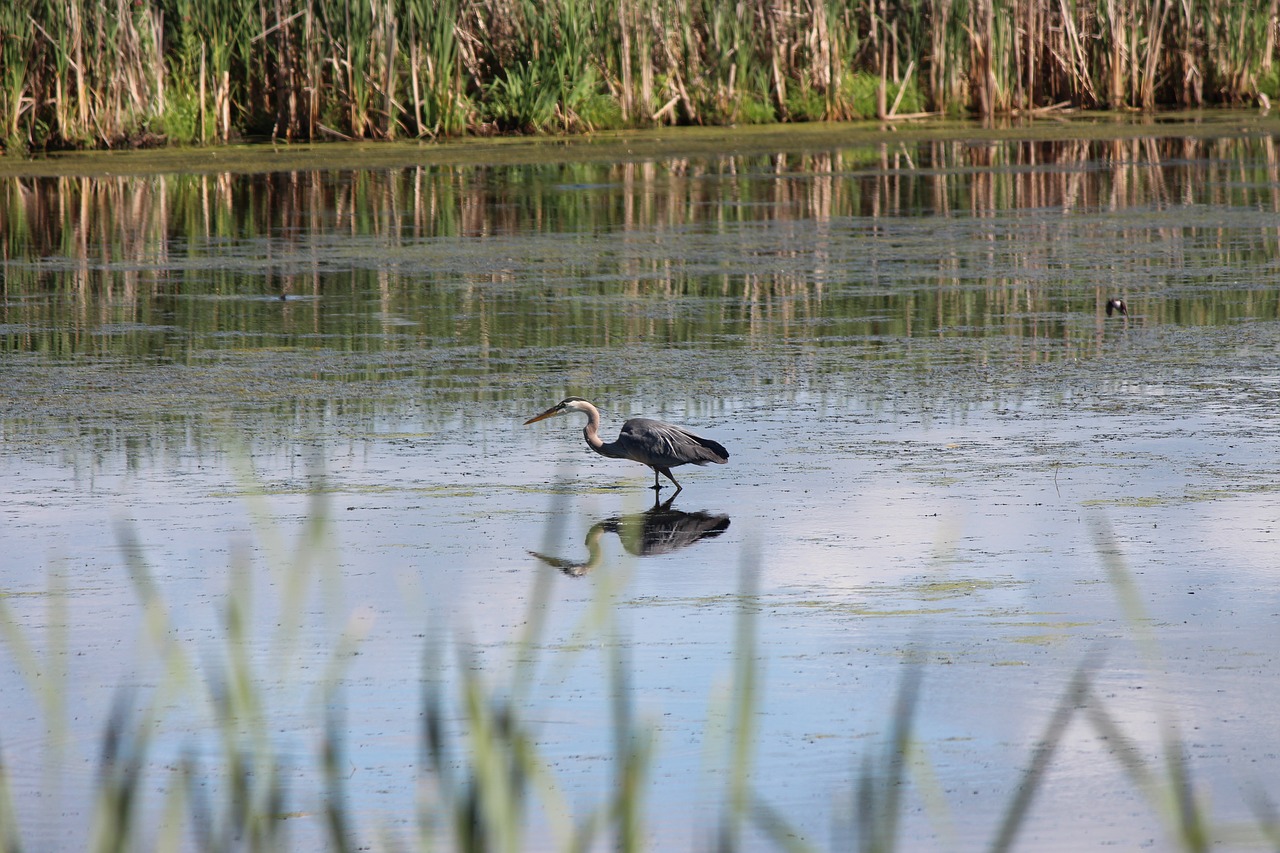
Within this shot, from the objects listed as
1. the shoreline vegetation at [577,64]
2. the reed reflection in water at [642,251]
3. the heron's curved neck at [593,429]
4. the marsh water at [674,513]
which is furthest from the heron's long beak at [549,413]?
the shoreline vegetation at [577,64]

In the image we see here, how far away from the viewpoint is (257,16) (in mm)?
17750

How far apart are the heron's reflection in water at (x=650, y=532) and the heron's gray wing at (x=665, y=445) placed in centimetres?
15

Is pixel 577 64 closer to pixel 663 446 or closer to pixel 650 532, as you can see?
pixel 663 446

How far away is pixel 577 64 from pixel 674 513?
13008 millimetres

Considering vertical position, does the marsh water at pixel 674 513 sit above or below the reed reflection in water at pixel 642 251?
below

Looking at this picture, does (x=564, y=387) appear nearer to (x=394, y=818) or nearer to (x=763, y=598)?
(x=763, y=598)

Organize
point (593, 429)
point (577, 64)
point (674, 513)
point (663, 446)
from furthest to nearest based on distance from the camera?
point (577, 64), point (593, 429), point (663, 446), point (674, 513)

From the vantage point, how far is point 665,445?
238 inches

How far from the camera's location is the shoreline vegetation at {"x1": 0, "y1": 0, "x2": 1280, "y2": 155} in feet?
55.8

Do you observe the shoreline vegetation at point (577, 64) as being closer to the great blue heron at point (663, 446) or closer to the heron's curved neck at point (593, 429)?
the heron's curved neck at point (593, 429)

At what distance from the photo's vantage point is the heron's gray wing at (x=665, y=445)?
605cm

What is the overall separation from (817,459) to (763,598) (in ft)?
5.04

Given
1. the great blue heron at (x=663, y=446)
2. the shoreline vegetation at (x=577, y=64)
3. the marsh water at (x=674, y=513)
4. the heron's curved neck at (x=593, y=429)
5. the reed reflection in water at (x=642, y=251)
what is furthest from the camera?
the shoreline vegetation at (x=577, y=64)

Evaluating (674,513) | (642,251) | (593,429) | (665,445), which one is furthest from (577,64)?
(674,513)
